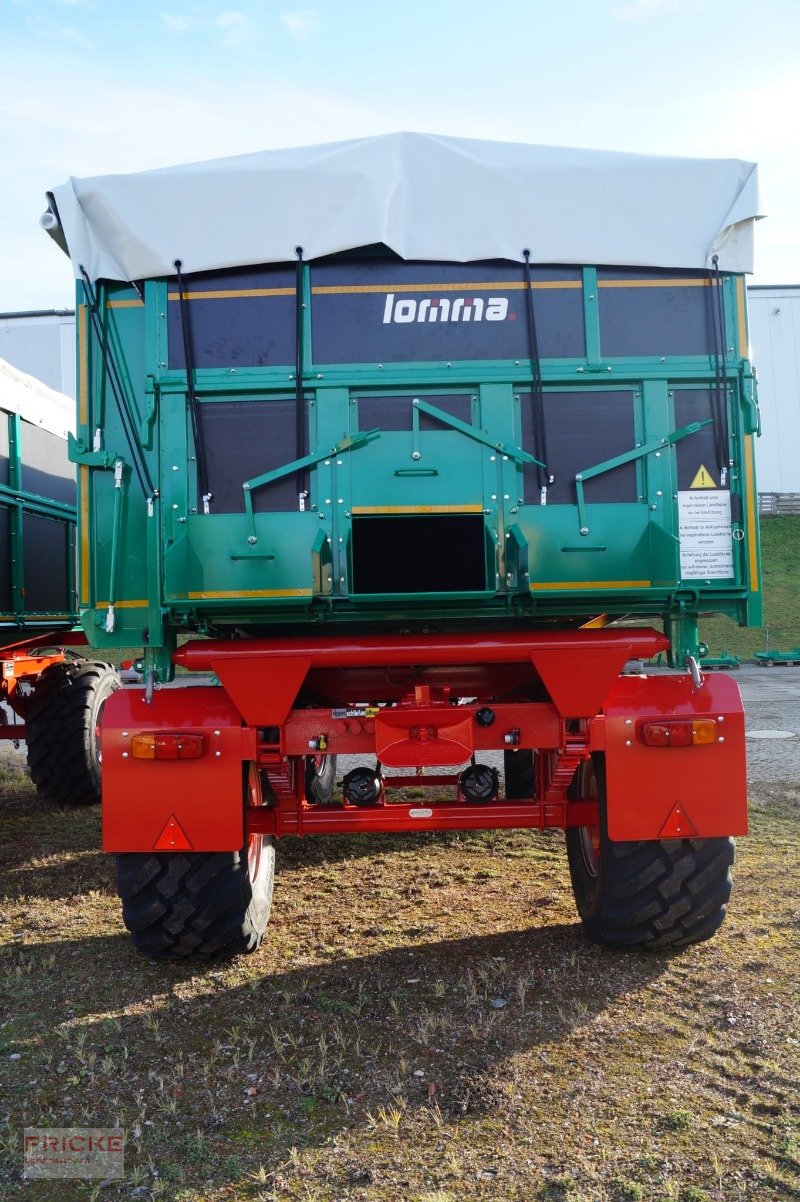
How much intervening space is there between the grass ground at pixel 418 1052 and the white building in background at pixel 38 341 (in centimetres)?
2390

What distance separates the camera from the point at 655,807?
144 inches

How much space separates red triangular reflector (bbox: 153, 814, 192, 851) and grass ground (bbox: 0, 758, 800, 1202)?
633 mm

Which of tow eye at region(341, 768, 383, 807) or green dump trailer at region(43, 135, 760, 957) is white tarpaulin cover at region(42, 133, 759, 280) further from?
tow eye at region(341, 768, 383, 807)

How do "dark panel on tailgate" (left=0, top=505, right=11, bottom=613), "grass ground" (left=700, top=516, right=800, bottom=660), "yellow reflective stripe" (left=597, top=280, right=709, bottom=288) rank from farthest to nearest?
"grass ground" (left=700, top=516, right=800, bottom=660) → "dark panel on tailgate" (left=0, top=505, right=11, bottom=613) → "yellow reflective stripe" (left=597, top=280, right=709, bottom=288)

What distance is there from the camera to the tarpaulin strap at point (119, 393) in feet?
12.5

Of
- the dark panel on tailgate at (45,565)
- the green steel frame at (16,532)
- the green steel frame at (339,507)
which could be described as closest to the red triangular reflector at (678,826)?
the green steel frame at (339,507)

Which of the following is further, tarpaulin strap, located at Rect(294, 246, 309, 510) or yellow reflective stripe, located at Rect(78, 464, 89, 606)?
yellow reflective stripe, located at Rect(78, 464, 89, 606)

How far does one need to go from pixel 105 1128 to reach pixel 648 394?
3314mm

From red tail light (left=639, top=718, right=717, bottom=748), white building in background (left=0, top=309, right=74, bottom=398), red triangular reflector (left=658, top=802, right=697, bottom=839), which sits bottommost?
red triangular reflector (left=658, top=802, right=697, bottom=839)

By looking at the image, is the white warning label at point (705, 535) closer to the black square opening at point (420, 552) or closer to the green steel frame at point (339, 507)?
the green steel frame at point (339, 507)

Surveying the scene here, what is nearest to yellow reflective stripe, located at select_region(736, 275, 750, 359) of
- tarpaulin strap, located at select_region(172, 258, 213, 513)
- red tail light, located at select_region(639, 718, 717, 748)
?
red tail light, located at select_region(639, 718, 717, 748)

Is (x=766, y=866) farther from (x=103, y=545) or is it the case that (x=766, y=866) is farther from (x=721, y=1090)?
(x=103, y=545)

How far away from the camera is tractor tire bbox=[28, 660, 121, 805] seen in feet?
23.8

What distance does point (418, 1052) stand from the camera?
3.19m
